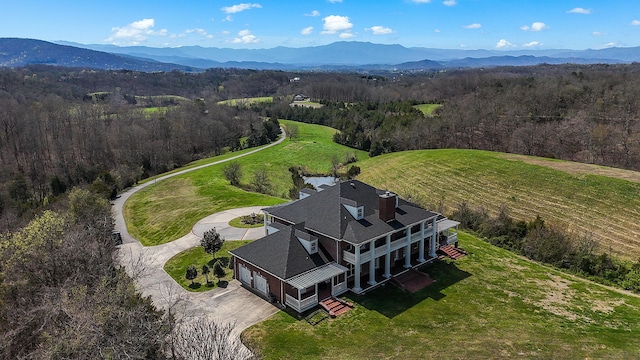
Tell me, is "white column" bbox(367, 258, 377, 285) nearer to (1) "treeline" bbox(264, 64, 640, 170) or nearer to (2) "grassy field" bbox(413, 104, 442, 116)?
(1) "treeline" bbox(264, 64, 640, 170)

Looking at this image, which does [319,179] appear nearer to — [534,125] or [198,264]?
[534,125]

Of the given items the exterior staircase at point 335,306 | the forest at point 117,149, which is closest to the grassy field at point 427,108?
the forest at point 117,149

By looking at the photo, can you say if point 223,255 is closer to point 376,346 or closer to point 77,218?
point 77,218

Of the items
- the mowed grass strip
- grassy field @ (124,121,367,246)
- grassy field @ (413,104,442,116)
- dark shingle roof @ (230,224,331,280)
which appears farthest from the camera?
grassy field @ (413,104,442,116)

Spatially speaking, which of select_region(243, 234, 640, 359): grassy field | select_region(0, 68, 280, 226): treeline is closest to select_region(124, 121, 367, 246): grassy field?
select_region(0, 68, 280, 226): treeline

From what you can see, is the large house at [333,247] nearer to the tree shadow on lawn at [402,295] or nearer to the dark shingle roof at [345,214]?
the dark shingle roof at [345,214]
